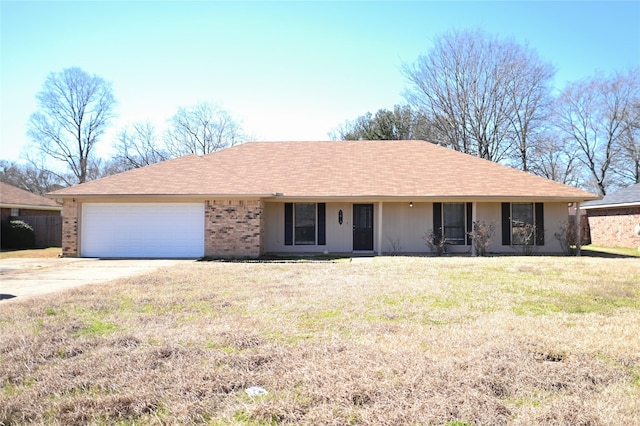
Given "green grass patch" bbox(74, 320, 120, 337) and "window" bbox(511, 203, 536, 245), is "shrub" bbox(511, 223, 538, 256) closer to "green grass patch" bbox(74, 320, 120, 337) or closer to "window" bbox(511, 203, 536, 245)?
"window" bbox(511, 203, 536, 245)

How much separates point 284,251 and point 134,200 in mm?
5303

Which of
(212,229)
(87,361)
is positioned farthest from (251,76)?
(87,361)

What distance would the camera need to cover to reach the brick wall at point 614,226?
18906 mm

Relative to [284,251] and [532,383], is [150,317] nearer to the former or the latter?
[532,383]

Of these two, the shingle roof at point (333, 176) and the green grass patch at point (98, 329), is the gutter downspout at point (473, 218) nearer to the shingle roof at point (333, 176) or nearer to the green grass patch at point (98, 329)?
the shingle roof at point (333, 176)

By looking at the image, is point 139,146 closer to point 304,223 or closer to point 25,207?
point 25,207

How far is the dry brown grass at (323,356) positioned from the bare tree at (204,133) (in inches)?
1235

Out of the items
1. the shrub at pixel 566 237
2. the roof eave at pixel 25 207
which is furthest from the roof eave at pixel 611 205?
the roof eave at pixel 25 207

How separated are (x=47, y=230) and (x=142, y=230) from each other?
8.89m

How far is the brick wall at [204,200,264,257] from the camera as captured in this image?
Answer: 1393cm

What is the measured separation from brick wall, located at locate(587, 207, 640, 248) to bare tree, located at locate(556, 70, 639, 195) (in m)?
10.9

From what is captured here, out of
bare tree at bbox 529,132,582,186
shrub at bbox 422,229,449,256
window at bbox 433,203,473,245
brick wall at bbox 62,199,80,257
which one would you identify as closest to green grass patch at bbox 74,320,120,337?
brick wall at bbox 62,199,80,257

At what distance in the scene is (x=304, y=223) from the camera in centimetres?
1565

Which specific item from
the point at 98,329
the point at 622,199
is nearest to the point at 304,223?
the point at 98,329
